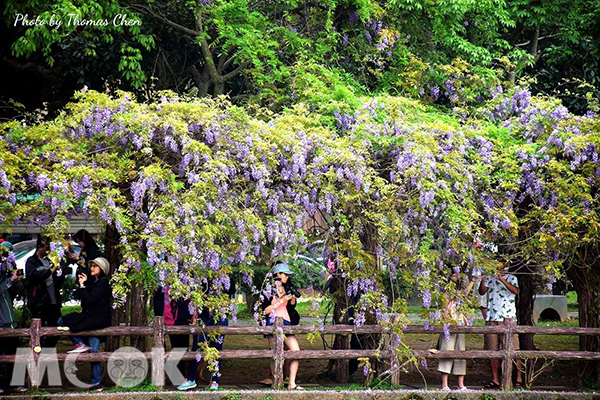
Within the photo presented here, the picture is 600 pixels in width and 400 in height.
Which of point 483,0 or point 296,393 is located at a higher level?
point 483,0

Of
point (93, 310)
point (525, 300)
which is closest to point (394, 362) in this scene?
point (525, 300)

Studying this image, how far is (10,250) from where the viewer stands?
10.8 m

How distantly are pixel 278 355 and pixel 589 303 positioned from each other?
4975 millimetres

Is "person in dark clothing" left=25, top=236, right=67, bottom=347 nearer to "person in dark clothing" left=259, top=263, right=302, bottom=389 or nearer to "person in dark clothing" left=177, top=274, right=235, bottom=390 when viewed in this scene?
"person in dark clothing" left=177, top=274, right=235, bottom=390

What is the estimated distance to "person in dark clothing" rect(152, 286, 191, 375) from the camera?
11.3 meters

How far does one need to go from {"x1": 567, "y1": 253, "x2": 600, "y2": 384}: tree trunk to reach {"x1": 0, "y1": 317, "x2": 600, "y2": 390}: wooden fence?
0.85m

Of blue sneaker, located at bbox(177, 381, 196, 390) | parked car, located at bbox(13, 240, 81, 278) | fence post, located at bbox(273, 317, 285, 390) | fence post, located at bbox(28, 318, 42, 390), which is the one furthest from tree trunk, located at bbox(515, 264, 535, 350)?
parked car, located at bbox(13, 240, 81, 278)

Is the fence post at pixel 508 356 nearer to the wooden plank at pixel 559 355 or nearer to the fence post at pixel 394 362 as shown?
the wooden plank at pixel 559 355

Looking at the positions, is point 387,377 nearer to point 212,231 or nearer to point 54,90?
point 212,231

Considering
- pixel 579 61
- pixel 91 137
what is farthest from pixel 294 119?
pixel 579 61

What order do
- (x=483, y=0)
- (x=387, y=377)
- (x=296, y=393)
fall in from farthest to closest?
(x=483, y=0) → (x=387, y=377) → (x=296, y=393)

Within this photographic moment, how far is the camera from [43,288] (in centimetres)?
1187

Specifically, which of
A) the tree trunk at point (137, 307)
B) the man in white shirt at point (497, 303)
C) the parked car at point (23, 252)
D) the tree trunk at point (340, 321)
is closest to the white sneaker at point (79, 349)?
the tree trunk at point (137, 307)

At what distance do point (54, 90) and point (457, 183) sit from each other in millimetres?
9464
